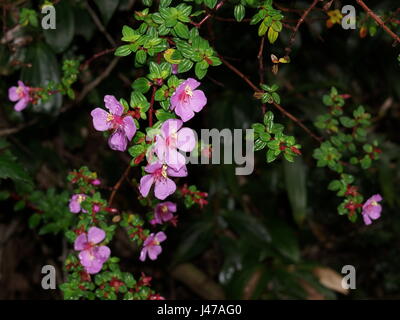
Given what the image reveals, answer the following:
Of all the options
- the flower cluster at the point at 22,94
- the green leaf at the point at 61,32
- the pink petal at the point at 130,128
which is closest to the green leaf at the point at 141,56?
the pink petal at the point at 130,128

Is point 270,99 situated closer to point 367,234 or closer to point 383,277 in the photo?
point 367,234

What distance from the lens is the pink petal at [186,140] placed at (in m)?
0.85

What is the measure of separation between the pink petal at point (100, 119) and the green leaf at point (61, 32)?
2.46 feet

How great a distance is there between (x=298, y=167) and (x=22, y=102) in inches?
41.8

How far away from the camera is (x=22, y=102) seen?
53.9 inches

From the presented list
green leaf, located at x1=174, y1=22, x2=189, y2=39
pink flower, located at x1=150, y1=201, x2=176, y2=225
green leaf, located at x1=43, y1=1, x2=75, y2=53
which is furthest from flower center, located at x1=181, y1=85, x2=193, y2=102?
green leaf, located at x1=43, y1=1, x2=75, y2=53

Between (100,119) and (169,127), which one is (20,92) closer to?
(100,119)

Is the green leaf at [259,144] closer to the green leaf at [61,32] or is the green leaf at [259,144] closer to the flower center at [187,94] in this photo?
the flower center at [187,94]

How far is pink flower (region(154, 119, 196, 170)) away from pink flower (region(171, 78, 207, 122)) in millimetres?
36

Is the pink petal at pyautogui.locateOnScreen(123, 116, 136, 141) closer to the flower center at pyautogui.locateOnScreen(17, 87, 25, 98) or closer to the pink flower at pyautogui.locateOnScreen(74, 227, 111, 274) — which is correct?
the pink flower at pyautogui.locateOnScreen(74, 227, 111, 274)

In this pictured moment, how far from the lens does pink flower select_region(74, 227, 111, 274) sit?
3.79 ft

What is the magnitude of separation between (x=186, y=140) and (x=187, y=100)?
10 centimetres
